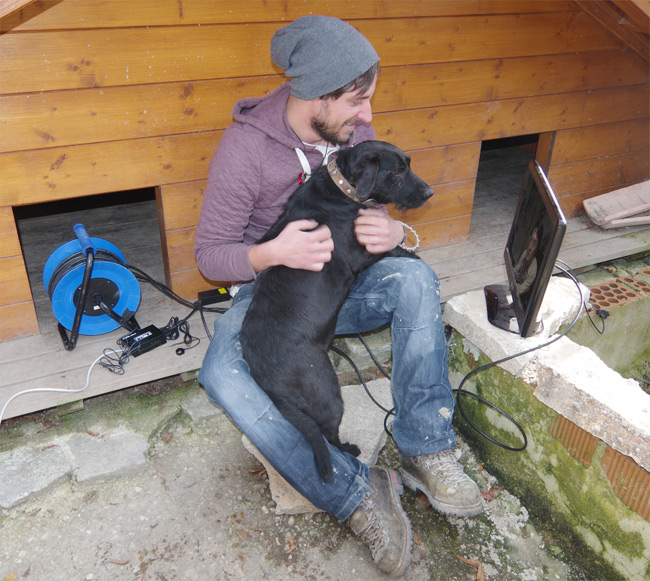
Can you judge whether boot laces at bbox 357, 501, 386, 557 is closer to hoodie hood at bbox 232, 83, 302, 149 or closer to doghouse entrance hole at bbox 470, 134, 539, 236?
hoodie hood at bbox 232, 83, 302, 149

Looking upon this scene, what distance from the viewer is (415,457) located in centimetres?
220

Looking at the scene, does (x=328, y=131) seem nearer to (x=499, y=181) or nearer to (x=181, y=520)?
(x=181, y=520)

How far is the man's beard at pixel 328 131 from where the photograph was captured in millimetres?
2243

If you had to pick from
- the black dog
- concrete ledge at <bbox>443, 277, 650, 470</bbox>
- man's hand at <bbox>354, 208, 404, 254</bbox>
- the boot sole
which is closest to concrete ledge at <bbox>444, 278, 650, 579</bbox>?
concrete ledge at <bbox>443, 277, 650, 470</bbox>

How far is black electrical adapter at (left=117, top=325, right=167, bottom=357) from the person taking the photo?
2.67 meters

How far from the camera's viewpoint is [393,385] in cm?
223

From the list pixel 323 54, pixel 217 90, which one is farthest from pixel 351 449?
pixel 217 90

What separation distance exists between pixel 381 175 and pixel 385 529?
1.27 meters

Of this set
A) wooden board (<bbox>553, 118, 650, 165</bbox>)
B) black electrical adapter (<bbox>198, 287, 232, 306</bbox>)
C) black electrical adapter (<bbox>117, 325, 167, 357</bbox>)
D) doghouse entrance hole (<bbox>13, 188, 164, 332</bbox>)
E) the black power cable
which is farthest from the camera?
wooden board (<bbox>553, 118, 650, 165</bbox>)

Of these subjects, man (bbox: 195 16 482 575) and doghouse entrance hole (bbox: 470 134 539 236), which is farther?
doghouse entrance hole (bbox: 470 134 539 236)

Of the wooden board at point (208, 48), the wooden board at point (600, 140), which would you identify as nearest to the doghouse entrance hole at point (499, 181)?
the wooden board at point (600, 140)

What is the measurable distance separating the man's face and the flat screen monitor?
0.67 metres

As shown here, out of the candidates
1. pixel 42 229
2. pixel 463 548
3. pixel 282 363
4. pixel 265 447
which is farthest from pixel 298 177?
pixel 42 229

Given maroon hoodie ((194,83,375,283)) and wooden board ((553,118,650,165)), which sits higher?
maroon hoodie ((194,83,375,283))
